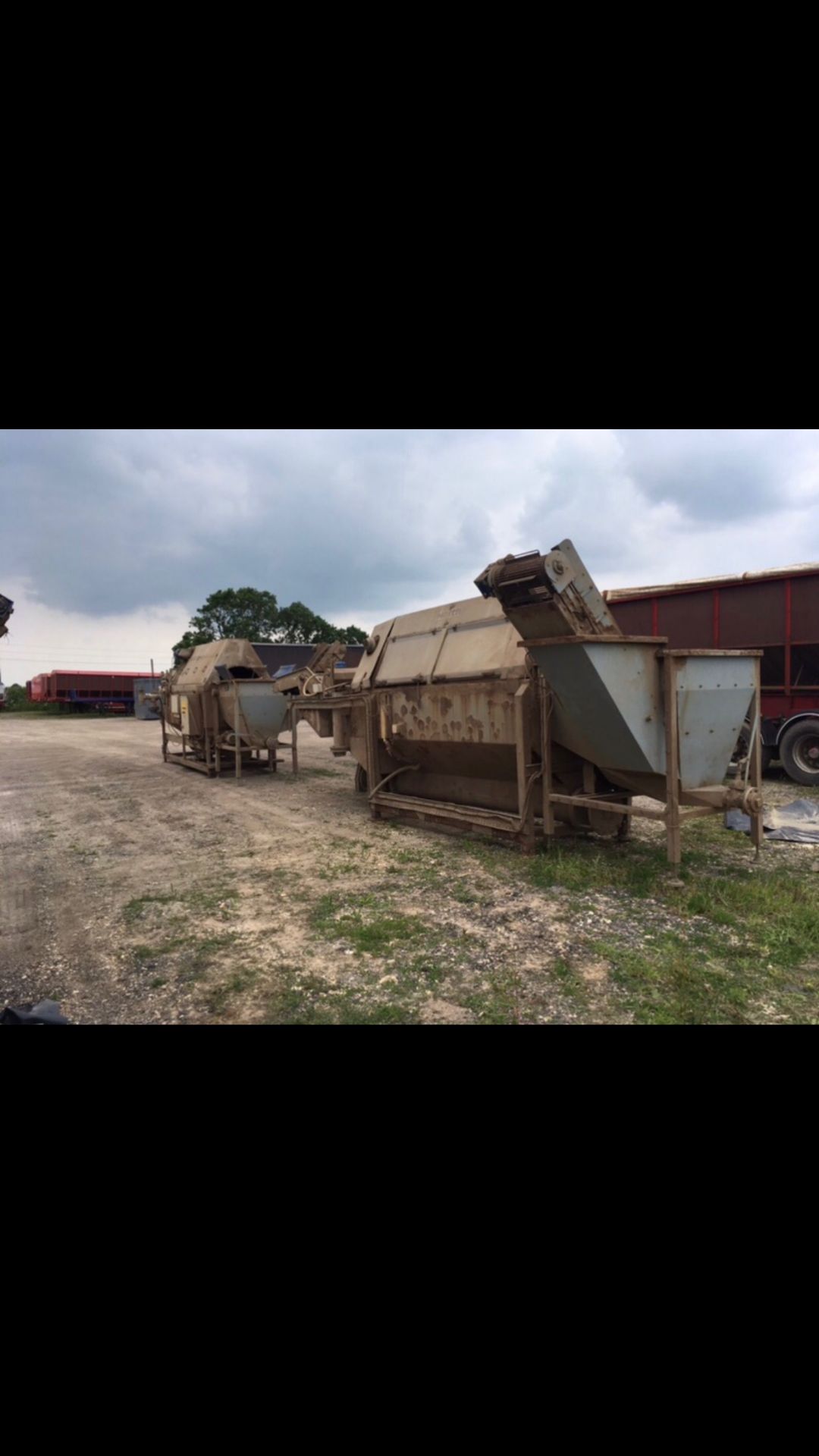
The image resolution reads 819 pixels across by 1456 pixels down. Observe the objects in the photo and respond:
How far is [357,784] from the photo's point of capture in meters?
9.89

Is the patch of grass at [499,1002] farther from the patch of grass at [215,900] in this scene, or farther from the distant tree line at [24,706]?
the distant tree line at [24,706]

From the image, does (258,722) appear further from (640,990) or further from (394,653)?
(640,990)

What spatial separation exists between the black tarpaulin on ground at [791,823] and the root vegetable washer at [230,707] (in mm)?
7243

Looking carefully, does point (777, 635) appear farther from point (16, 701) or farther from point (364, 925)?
point (16, 701)

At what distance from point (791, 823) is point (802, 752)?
230 centimetres

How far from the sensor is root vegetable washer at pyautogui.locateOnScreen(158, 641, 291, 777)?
11547 mm

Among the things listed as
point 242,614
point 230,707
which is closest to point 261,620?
point 242,614

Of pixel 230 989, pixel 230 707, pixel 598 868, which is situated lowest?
pixel 230 989

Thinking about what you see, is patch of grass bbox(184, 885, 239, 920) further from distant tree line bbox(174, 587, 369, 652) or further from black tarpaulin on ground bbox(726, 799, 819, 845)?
distant tree line bbox(174, 587, 369, 652)

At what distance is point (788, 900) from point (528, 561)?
9.96 feet

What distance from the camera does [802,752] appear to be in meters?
8.80

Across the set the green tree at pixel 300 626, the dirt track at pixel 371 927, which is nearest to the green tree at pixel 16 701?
the green tree at pixel 300 626

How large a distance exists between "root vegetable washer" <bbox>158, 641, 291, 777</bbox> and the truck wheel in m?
7.69

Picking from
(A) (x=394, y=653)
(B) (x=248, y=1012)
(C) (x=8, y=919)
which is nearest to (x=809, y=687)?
(A) (x=394, y=653)
